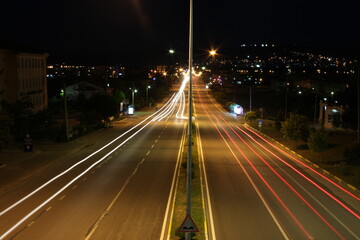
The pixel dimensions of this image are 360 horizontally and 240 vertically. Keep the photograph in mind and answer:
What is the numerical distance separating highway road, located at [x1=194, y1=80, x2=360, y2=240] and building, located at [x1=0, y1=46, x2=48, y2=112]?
27154 mm

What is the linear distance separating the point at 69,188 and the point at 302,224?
11.4m

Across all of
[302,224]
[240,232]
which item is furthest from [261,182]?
[240,232]

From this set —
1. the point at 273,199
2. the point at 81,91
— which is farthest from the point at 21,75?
the point at 273,199

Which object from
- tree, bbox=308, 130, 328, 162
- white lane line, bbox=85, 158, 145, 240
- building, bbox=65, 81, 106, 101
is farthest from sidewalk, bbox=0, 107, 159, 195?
building, bbox=65, 81, 106, 101

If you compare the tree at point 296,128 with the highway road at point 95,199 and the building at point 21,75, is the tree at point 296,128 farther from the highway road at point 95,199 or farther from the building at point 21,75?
the building at point 21,75

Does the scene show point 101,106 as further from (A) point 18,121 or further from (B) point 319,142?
(B) point 319,142

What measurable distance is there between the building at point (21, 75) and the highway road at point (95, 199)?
2096 centimetres

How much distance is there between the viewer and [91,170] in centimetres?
2711

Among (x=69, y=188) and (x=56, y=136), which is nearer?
(x=69, y=188)

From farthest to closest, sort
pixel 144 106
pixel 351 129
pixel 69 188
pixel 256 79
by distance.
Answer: pixel 256 79
pixel 144 106
pixel 351 129
pixel 69 188

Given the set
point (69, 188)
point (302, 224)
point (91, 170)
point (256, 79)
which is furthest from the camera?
point (256, 79)

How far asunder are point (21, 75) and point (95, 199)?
39081 mm

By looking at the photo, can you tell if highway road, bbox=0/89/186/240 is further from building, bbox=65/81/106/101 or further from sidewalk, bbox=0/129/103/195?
building, bbox=65/81/106/101

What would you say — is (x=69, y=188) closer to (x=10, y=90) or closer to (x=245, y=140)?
(x=245, y=140)
